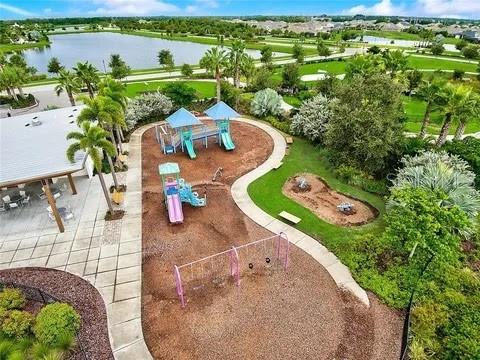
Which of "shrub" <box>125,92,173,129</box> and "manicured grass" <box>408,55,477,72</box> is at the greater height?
"shrub" <box>125,92,173,129</box>

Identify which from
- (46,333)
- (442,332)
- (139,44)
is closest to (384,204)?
(442,332)

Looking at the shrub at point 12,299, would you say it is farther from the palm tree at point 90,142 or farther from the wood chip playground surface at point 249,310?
the palm tree at point 90,142

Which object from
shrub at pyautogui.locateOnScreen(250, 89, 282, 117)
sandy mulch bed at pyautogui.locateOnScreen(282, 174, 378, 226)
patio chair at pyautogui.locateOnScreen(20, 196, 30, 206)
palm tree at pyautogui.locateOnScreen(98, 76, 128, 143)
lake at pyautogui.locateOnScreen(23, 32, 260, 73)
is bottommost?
lake at pyautogui.locateOnScreen(23, 32, 260, 73)

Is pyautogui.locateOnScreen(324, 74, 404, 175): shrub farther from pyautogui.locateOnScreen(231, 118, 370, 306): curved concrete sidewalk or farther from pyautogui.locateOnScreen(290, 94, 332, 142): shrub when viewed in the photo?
pyautogui.locateOnScreen(231, 118, 370, 306): curved concrete sidewalk

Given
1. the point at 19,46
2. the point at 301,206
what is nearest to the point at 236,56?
the point at 301,206

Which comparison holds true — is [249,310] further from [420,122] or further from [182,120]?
[420,122]

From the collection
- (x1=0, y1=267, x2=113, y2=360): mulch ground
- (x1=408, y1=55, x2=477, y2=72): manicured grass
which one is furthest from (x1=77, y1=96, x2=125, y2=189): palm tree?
(x1=408, y1=55, x2=477, y2=72): manicured grass

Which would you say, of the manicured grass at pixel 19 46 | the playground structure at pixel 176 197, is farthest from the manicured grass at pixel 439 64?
the manicured grass at pixel 19 46
